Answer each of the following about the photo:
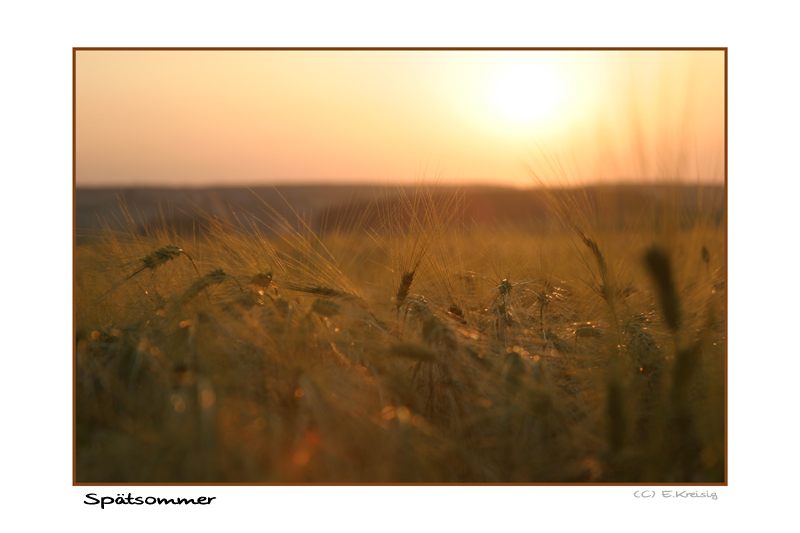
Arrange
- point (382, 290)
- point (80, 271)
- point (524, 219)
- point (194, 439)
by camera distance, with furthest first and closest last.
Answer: point (524, 219)
point (80, 271)
point (382, 290)
point (194, 439)

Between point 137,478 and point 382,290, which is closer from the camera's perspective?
point 137,478

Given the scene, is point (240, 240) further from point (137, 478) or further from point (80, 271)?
point (137, 478)

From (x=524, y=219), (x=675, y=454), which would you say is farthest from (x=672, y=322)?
(x=524, y=219)

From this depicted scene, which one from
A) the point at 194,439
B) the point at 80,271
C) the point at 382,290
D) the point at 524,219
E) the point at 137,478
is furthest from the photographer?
the point at 524,219

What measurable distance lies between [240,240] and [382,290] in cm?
50

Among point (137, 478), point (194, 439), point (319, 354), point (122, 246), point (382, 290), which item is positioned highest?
point (122, 246)

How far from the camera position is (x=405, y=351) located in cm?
193

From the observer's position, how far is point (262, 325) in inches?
78.2

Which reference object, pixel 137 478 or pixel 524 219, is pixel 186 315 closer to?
pixel 137 478

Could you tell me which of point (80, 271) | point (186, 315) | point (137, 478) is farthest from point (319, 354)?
point (80, 271)

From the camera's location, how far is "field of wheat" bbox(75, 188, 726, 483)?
1883mm

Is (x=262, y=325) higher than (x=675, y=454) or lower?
higher

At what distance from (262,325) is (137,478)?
60 centimetres

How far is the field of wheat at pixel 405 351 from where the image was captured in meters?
1.88
